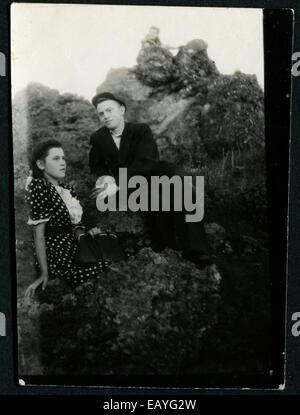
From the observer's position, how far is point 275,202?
148 centimetres

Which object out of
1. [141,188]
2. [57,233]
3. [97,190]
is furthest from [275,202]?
[57,233]

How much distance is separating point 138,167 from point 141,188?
64mm

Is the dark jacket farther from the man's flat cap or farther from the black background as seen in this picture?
the black background

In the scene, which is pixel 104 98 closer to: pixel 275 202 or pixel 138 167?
pixel 138 167

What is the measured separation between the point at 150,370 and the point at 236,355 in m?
0.27

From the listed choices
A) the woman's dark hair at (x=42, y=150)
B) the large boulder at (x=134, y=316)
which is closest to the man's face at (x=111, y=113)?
the woman's dark hair at (x=42, y=150)

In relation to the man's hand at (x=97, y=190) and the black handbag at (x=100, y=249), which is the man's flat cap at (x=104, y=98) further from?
the black handbag at (x=100, y=249)

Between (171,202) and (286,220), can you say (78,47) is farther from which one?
(286,220)

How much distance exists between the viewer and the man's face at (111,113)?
1447mm

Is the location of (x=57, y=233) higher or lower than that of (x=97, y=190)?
lower

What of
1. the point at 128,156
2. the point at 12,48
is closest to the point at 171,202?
the point at 128,156

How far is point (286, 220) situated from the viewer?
149cm

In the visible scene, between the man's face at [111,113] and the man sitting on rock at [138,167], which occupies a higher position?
the man's face at [111,113]

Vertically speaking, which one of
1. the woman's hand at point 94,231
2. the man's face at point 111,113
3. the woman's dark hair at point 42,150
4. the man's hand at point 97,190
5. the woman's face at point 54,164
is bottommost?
the woman's hand at point 94,231
